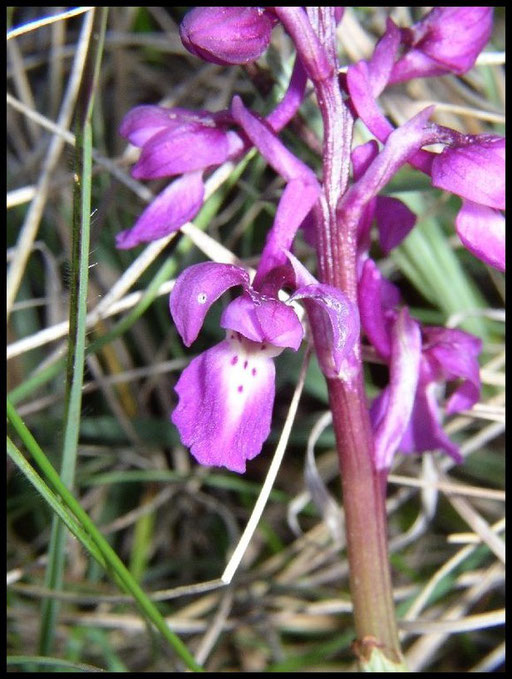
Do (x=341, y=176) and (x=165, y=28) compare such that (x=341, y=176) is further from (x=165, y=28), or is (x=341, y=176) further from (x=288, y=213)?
(x=165, y=28)

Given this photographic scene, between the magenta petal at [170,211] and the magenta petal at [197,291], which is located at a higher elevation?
the magenta petal at [170,211]

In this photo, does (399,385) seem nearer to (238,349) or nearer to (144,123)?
(238,349)

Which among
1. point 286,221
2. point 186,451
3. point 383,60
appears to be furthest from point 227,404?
point 186,451

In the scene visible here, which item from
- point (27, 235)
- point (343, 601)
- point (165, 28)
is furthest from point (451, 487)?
point (165, 28)

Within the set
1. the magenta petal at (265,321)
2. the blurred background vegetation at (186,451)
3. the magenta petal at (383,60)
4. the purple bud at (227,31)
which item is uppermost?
the purple bud at (227,31)

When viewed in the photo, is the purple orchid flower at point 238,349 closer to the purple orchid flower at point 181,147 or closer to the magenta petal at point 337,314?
the magenta petal at point 337,314

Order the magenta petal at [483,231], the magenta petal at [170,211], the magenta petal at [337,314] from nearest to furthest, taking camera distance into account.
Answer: the magenta petal at [337,314] → the magenta petal at [483,231] → the magenta petal at [170,211]

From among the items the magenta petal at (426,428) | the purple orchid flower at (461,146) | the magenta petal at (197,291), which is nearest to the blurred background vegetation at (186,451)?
the magenta petal at (426,428)
